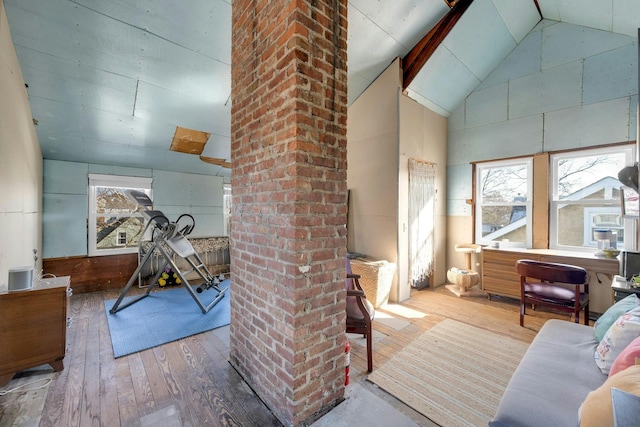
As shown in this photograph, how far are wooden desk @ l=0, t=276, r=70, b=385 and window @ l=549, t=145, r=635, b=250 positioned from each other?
5806 mm

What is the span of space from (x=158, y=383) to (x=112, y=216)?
12.3 ft

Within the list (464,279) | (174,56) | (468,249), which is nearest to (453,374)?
(464,279)

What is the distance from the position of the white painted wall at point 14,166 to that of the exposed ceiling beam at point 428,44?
4094mm

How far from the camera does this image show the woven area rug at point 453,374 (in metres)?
1.77

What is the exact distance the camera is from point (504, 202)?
4.28 metres

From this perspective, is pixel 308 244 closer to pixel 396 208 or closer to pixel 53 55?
pixel 396 208

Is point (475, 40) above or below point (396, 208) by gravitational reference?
above

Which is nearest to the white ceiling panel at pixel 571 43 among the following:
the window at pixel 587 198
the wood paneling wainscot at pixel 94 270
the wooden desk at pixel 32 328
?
the window at pixel 587 198

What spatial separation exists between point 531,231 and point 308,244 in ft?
13.5

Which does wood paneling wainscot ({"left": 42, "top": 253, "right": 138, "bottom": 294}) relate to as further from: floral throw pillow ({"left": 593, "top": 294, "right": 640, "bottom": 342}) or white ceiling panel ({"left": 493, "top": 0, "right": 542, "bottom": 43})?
white ceiling panel ({"left": 493, "top": 0, "right": 542, "bottom": 43})

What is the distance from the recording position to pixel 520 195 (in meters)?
4.15

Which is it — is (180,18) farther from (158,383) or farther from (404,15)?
(158,383)

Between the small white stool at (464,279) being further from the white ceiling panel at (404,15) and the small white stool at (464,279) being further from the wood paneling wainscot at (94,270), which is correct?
the wood paneling wainscot at (94,270)

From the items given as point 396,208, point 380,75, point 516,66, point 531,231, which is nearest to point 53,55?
point 380,75
